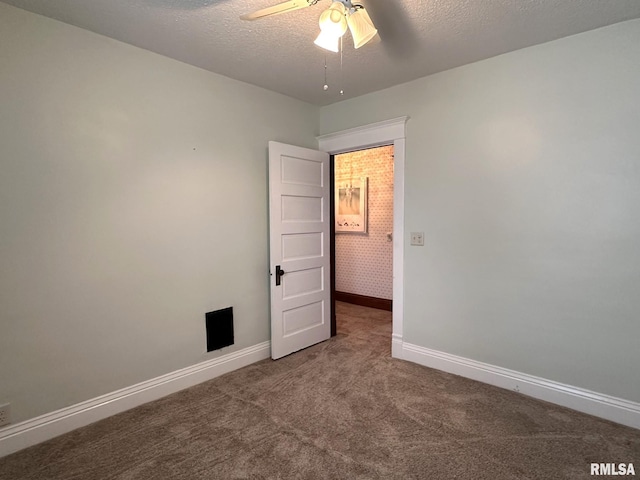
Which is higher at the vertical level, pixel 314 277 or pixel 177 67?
pixel 177 67

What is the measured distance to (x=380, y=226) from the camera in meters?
4.83

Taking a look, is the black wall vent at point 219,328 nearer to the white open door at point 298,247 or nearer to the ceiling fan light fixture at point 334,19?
the white open door at point 298,247

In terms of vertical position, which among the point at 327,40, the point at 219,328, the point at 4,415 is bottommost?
the point at 4,415

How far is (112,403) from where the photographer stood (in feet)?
7.22

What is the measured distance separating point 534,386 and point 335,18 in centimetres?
273

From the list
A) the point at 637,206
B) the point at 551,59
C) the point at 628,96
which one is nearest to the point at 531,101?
the point at 551,59

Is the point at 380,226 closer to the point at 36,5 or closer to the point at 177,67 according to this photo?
the point at 177,67

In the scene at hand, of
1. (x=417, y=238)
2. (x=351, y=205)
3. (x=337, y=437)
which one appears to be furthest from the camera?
(x=351, y=205)

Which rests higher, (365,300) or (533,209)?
(533,209)

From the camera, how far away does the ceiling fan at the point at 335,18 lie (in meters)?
1.44

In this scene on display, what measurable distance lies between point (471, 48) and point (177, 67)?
2.19 m

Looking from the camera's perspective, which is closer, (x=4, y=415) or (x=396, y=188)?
(x=4, y=415)

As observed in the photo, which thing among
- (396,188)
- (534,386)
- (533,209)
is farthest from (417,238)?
(534,386)

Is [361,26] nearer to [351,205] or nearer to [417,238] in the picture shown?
[417,238]
